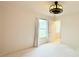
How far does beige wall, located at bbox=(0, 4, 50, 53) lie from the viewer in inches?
51.8

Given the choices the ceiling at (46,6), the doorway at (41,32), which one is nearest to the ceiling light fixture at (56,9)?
the ceiling at (46,6)

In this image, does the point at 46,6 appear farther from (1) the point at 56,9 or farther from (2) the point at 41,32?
(2) the point at 41,32

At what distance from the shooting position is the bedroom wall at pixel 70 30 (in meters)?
1.33

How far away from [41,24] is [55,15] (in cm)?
21

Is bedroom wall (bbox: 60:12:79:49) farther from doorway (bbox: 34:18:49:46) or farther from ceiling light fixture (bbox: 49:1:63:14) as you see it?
doorway (bbox: 34:18:49:46)

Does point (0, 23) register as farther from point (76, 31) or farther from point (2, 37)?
point (76, 31)

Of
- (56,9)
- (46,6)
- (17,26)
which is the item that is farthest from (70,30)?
(17,26)

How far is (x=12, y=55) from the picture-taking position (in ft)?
4.14

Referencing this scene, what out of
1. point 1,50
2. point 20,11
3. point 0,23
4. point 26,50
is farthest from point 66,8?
point 1,50

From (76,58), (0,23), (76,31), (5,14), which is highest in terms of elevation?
(5,14)

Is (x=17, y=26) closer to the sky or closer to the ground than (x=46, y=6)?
closer to the ground

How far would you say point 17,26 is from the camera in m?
1.34

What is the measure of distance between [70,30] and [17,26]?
66cm

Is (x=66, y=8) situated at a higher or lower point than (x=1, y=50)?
higher
